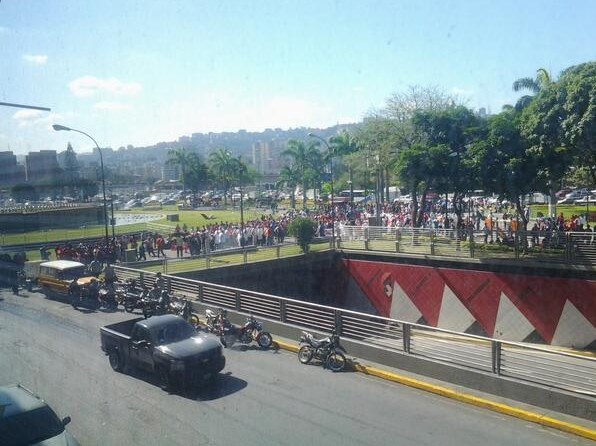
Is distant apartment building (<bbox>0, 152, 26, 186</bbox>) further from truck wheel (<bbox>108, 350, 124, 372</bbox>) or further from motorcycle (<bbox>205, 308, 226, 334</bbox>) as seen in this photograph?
truck wheel (<bbox>108, 350, 124, 372</bbox>)

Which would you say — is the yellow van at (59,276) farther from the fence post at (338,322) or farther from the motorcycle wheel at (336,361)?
the motorcycle wheel at (336,361)

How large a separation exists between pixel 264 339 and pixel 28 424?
23.0ft

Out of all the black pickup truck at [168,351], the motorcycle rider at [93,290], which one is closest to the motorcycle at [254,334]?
the black pickup truck at [168,351]

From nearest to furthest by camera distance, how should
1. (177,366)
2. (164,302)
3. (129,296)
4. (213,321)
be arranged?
1. (177,366)
2. (213,321)
3. (164,302)
4. (129,296)

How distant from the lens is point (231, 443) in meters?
7.68

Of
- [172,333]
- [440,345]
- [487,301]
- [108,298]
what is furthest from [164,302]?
[487,301]

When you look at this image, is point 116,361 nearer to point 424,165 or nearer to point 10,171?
point 424,165

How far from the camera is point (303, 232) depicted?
2530 cm

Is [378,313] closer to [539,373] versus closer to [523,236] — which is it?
[523,236]

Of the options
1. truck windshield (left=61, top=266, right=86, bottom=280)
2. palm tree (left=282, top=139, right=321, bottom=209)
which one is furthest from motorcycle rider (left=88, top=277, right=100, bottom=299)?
palm tree (left=282, top=139, right=321, bottom=209)

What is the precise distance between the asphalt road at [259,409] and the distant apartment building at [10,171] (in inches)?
1521

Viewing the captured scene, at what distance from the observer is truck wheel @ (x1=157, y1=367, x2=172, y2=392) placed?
10016 millimetres

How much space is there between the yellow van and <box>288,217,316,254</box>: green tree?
9.13 m

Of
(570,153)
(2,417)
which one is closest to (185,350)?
(2,417)
